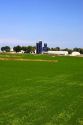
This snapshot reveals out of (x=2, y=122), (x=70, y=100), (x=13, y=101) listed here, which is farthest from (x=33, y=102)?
(x=2, y=122)

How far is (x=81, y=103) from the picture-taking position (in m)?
13.5

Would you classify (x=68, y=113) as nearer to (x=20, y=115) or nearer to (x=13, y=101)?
(x=20, y=115)

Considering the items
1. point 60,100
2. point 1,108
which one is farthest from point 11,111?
point 60,100

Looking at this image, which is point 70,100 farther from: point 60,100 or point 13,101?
point 13,101

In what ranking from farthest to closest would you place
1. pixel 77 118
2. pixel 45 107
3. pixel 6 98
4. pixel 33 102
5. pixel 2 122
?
pixel 6 98 < pixel 33 102 < pixel 45 107 < pixel 77 118 < pixel 2 122

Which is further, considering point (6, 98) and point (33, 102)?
point (6, 98)

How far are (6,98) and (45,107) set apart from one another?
104 inches

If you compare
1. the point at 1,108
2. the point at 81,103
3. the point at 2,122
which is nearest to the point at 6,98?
the point at 1,108

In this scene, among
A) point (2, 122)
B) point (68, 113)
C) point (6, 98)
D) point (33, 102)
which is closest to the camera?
point (2, 122)

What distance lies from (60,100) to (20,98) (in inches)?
73.2

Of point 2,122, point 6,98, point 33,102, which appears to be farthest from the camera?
point 6,98

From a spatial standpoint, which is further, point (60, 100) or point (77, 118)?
point (60, 100)

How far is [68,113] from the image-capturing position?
1116 centimetres

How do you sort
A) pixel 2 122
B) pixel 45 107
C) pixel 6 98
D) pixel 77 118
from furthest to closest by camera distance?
pixel 6 98
pixel 45 107
pixel 77 118
pixel 2 122
